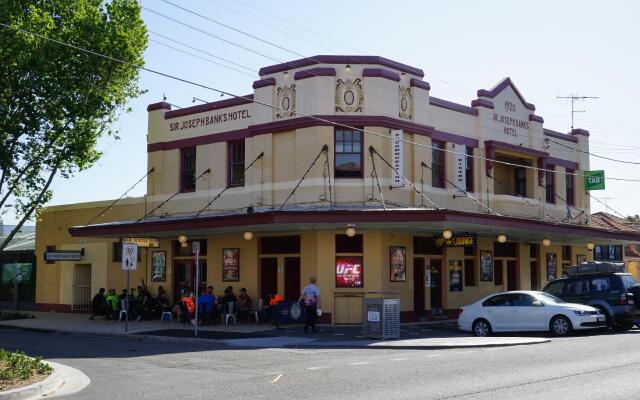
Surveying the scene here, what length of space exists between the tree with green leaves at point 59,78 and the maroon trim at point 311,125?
14.5 feet

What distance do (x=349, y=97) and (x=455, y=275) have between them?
8.14 meters

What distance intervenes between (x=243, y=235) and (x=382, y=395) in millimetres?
16831

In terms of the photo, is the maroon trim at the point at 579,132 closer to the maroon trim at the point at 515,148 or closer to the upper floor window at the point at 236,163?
the maroon trim at the point at 515,148

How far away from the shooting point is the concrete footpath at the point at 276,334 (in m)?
19.1

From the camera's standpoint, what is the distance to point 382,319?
20.5m

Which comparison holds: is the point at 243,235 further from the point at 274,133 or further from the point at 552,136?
the point at 552,136

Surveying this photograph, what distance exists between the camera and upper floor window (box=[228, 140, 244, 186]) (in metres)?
27.9

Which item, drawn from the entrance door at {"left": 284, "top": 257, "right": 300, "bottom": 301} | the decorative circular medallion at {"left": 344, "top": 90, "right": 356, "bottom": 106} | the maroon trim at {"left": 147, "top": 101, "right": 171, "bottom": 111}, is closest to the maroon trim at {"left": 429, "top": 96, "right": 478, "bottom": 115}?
the decorative circular medallion at {"left": 344, "top": 90, "right": 356, "bottom": 106}

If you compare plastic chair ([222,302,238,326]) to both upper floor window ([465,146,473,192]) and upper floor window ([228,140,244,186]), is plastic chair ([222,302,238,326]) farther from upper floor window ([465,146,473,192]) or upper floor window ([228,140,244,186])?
upper floor window ([465,146,473,192])

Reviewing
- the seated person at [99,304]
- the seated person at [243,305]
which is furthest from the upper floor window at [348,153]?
the seated person at [99,304]

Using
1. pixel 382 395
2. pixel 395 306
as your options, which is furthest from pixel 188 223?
pixel 382 395

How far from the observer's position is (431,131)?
27.3 metres

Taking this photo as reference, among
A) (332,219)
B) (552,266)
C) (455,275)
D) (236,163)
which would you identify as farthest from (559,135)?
(332,219)

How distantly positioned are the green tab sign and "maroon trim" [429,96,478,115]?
8625 mm
